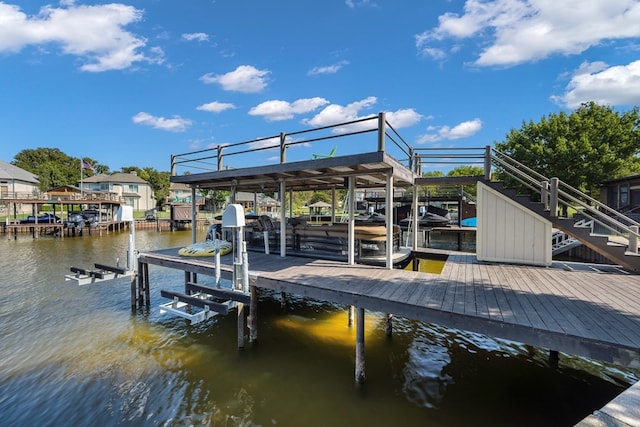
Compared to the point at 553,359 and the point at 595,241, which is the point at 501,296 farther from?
the point at 595,241

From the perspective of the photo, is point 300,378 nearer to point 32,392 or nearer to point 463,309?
point 463,309

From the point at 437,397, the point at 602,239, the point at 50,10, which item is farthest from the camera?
the point at 50,10

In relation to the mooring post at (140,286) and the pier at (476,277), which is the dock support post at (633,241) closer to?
the pier at (476,277)

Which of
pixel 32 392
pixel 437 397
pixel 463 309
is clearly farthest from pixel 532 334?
pixel 32 392

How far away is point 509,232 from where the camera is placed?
24.2 ft

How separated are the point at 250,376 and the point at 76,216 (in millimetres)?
35973

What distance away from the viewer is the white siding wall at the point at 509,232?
6.98m

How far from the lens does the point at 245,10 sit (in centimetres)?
1450

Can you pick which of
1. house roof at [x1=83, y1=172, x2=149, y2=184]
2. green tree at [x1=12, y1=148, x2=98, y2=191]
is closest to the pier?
house roof at [x1=83, y1=172, x2=149, y2=184]

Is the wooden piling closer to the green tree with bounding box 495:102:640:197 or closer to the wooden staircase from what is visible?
the wooden staircase

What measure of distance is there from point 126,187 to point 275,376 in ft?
188

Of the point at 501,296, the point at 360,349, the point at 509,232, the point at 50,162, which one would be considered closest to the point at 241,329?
the point at 360,349

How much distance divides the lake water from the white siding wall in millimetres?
2171

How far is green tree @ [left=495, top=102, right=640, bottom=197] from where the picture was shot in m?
19.8
